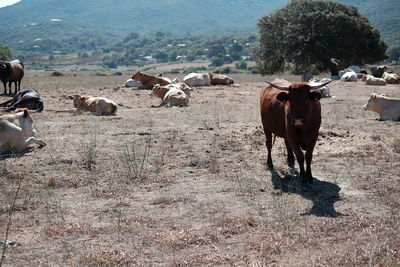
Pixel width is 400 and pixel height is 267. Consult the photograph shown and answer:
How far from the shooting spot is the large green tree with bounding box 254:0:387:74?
116 feet

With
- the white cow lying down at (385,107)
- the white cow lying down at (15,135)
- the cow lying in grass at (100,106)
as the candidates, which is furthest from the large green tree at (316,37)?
the white cow lying down at (15,135)

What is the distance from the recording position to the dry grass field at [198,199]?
596 cm

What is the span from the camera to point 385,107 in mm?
15664

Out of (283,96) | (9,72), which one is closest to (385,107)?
(283,96)

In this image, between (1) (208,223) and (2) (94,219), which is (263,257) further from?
(2) (94,219)

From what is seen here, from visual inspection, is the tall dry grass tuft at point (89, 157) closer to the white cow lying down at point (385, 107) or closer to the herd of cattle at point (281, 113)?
the herd of cattle at point (281, 113)

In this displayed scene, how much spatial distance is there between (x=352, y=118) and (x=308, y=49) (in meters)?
20.7

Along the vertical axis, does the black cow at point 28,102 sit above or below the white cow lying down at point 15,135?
below

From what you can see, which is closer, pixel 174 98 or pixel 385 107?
pixel 385 107

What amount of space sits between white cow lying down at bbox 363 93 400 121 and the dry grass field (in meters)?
1.23

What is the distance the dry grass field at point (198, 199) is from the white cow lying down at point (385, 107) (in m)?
1.23

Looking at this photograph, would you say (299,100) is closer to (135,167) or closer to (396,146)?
(135,167)

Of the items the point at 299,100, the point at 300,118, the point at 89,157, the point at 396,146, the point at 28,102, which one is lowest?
the point at 28,102

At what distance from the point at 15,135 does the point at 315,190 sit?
6027mm
